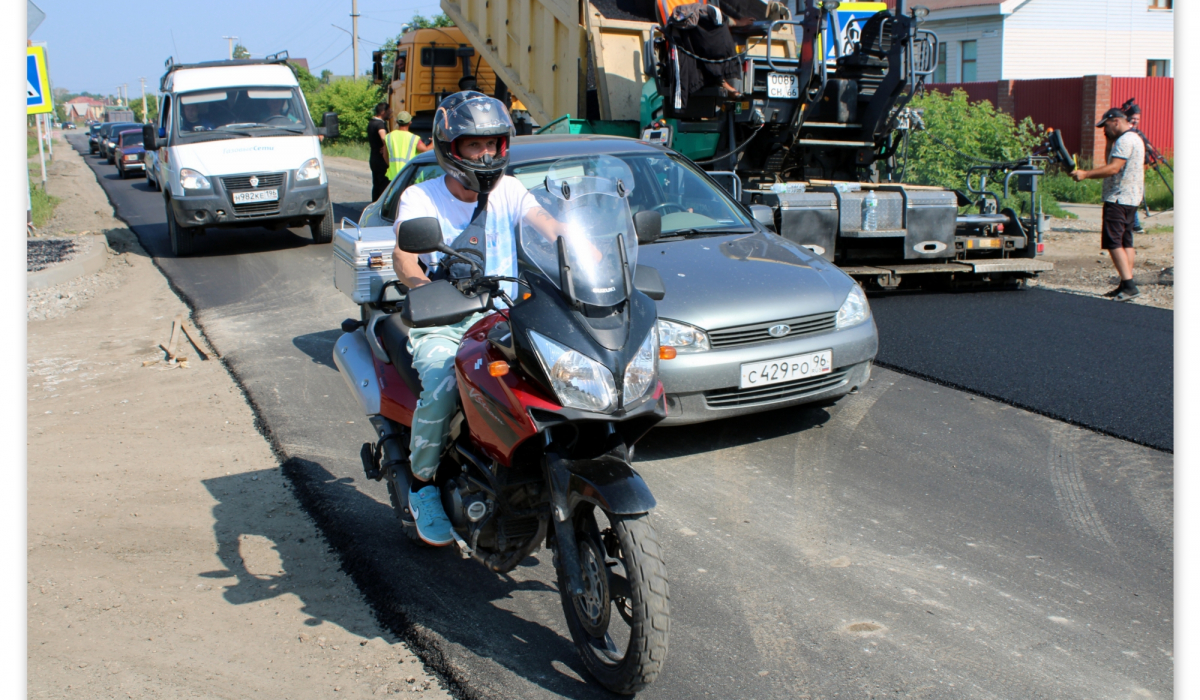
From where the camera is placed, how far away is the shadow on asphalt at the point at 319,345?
7594 mm

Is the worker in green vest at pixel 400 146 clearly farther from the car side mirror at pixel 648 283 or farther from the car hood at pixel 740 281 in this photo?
the car side mirror at pixel 648 283

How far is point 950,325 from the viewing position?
26.5 feet

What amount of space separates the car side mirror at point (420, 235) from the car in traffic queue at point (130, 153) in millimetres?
31859

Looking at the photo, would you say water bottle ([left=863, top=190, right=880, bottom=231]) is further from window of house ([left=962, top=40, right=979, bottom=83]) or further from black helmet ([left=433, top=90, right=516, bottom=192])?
window of house ([left=962, top=40, right=979, bottom=83])

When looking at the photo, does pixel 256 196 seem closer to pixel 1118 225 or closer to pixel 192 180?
pixel 192 180

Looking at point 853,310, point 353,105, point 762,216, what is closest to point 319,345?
point 762,216

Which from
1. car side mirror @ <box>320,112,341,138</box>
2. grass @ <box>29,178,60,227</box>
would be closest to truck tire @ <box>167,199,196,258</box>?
car side mirror @ <box>320,112,341,138</box>

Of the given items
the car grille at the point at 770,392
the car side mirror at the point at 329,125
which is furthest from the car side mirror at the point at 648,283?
the car side mirror at the point at 329,125

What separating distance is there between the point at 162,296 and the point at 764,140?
7.12 m

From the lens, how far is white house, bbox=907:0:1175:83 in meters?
31.9

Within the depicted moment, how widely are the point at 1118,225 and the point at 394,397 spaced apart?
27.2 ft

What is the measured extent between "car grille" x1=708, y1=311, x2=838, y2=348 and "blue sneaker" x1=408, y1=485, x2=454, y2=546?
2.01 meters

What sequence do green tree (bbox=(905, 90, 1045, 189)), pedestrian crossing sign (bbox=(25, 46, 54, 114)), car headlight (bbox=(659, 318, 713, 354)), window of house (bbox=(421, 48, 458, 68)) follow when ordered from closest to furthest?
car headlight (bbox=(659, 318, 713, 354)) → pedestrian crossing sign (bbox=(25, 46, 54, 114)) → green tree (bbox=(905, 90, 1045, 189)) → window of house (bbox=(421, 48, 458, 68))

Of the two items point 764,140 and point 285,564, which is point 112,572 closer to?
point 285,564
